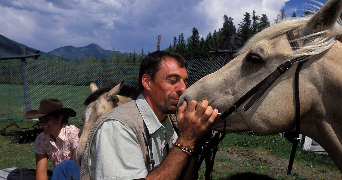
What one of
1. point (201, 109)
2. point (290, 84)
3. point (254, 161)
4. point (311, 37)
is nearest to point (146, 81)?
point (201, 109)

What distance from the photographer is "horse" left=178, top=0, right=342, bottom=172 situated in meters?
1.38

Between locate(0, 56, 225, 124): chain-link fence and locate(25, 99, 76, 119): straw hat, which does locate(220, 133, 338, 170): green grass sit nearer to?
locate(0, 56, 225, 124): chain-link fence

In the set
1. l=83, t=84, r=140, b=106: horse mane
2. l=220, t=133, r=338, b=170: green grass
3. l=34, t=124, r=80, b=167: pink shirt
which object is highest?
l=83, t=84, r=140, b=106: horse mane

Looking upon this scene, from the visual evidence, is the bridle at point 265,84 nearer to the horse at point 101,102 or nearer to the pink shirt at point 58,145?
the horse at point 101,102

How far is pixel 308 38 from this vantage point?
4.64 feet

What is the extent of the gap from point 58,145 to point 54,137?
0.15 m

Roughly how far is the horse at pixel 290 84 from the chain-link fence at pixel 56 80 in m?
7.67

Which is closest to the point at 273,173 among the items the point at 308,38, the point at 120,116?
the point at 308,38

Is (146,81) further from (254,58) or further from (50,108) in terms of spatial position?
(50,108)

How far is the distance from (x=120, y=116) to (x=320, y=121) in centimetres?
147

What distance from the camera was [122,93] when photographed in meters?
4.59

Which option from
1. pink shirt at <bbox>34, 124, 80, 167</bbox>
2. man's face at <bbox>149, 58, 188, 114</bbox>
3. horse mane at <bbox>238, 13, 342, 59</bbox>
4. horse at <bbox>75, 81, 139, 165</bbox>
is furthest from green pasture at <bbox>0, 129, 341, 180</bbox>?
horse mane at <bbox>238, 13, 342, 59</bbox>

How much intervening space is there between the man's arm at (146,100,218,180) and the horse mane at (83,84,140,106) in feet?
9.01

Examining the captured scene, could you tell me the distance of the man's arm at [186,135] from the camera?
1.31 m
